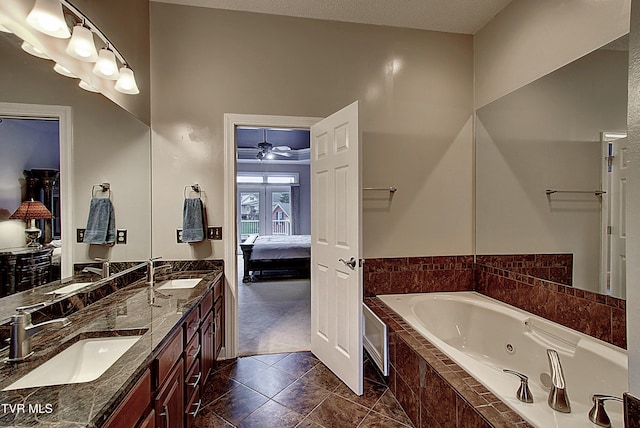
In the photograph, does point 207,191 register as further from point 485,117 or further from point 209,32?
point 485,117

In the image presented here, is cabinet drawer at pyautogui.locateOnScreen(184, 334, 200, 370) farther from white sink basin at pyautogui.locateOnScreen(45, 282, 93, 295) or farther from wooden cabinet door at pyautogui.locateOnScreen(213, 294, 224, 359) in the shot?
white sink basin at pyautogui.locateOnScreen(45, 282, 93, 295)

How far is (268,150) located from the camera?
6.41 metres

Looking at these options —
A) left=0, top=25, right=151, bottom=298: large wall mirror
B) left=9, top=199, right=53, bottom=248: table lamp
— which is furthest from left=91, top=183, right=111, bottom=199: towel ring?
left=9, top=199, right=53, bottom=248: table lamp

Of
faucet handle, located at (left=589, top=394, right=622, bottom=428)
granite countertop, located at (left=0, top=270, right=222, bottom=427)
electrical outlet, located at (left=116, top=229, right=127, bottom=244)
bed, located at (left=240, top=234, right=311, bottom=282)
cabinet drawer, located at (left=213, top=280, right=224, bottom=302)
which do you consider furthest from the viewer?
bed, located at (left=240, top=234, right=311, bottom=282)

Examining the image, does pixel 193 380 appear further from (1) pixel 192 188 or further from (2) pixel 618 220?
(2) pixel 618 220

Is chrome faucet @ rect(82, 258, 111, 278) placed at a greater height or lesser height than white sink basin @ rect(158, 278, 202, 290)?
greater

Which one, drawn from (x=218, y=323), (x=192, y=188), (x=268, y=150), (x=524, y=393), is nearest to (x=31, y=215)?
(x=192, y=188)

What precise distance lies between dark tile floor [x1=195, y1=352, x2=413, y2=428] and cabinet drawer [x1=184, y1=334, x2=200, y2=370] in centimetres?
46

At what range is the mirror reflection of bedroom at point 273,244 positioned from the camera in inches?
133

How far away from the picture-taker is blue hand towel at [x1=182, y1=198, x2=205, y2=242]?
2.56 meters

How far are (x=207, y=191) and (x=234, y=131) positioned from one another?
58cm

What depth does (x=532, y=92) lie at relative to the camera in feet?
7.95

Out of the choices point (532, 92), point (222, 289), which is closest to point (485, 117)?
point (532, 92)

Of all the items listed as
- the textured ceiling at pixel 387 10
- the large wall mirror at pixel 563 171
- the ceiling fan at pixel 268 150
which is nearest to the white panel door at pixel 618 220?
the large wall mirror at pixel 563 171
